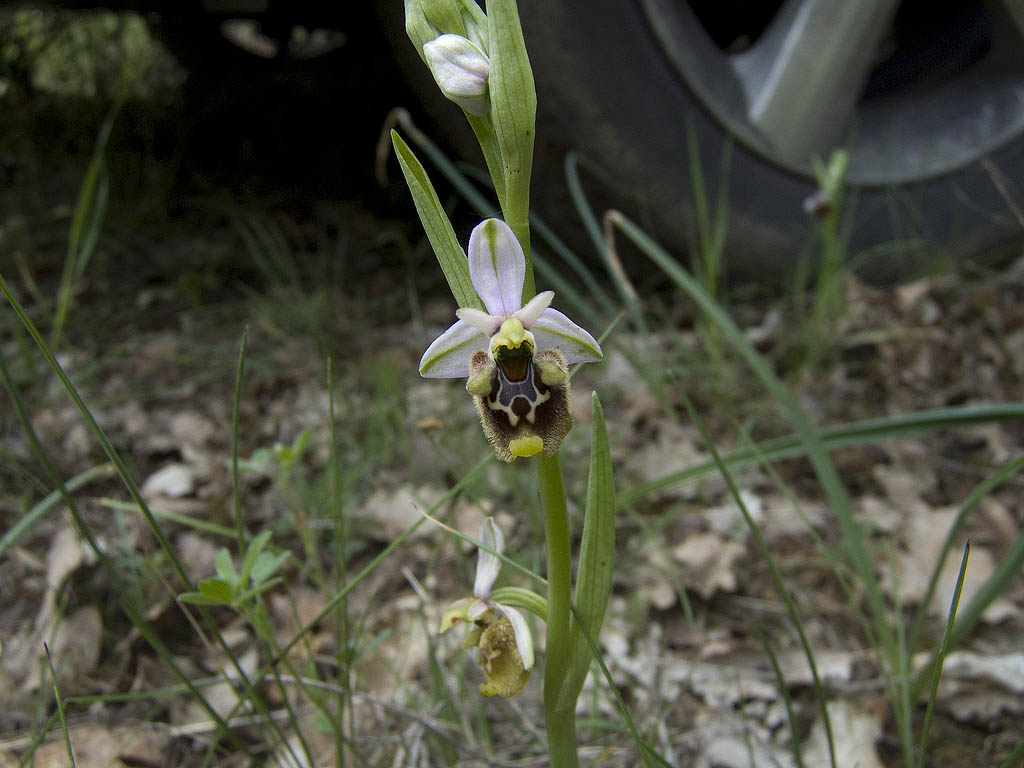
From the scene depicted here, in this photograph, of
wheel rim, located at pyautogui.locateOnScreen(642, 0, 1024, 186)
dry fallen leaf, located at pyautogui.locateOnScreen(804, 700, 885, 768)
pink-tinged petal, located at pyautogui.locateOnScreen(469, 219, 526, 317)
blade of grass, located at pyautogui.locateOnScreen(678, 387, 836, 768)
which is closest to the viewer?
pink-tinged petal, located at pyautogui.locateOnScreen(469, 219, 526, 317)

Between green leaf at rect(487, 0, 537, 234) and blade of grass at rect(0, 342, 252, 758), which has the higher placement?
green leaf at rect(487, 0, 537, 234)

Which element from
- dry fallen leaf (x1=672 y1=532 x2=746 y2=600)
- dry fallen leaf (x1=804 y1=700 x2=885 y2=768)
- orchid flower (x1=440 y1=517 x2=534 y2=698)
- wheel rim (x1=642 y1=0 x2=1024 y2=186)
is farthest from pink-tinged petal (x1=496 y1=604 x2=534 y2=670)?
wheel rim (x1=642 y1=0 x2=1024 y2=186)

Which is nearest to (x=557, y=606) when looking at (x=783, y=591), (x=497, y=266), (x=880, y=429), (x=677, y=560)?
(x=783, y=591)

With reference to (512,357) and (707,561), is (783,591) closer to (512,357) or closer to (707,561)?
(512,357)

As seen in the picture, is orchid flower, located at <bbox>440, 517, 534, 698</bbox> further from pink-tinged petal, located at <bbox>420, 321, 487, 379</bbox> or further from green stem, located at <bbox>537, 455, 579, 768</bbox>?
pink-tinged petal, located at <bbox>420, 321, 487, 379</bbox>

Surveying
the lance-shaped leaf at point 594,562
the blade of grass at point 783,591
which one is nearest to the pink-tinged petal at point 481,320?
the lance-shaped leaf at point 594,562

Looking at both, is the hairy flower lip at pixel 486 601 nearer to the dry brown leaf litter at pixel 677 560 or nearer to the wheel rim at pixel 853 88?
the dry brown leaf litter at pixel 677 560

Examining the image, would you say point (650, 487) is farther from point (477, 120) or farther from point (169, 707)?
point (169, 707)
